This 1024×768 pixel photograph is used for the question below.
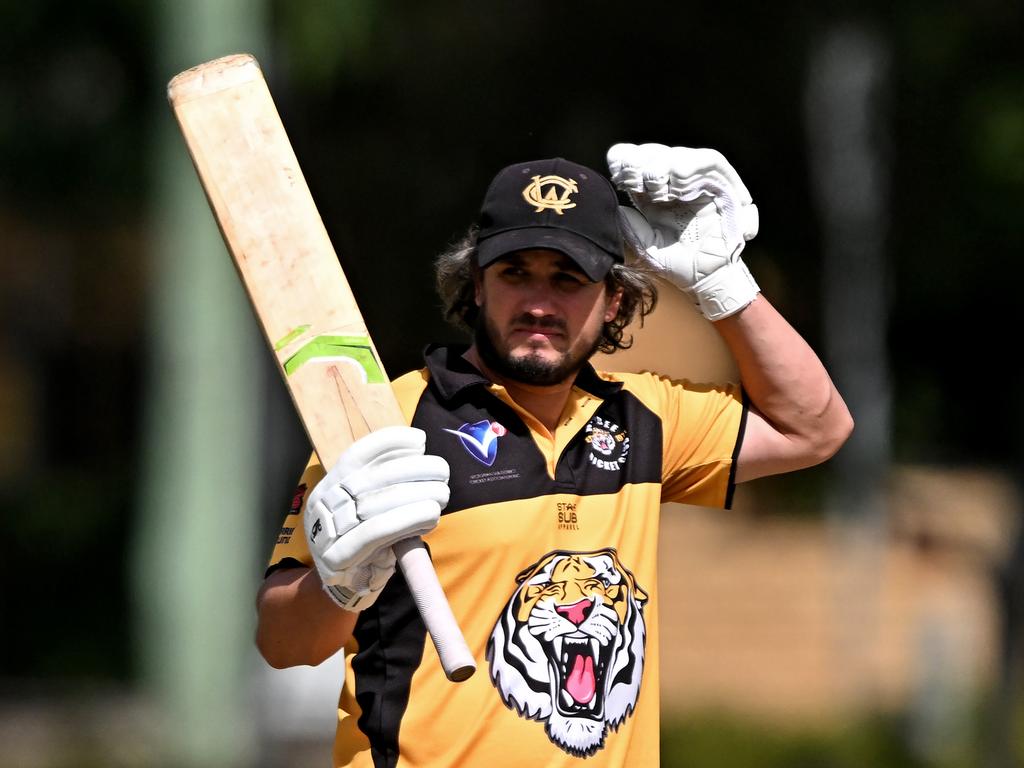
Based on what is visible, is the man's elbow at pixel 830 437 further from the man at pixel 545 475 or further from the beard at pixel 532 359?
the beard at pixel 532 359

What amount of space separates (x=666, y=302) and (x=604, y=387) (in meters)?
4.76

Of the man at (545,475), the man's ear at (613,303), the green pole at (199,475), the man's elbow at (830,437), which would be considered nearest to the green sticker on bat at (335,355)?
the man at (545,475)

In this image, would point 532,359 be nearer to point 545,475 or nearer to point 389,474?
point 545,475

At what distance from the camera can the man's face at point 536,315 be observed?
9.74 feet

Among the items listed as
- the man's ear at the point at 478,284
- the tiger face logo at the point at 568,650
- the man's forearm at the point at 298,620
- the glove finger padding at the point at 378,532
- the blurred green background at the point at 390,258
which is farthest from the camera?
the blurred green background at the point at 390,258

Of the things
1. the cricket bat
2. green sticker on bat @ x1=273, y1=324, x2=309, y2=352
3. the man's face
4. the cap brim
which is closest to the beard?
the man's face

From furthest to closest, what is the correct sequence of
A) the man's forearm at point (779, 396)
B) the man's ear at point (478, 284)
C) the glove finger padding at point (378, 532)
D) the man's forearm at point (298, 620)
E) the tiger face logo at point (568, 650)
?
the man's forearm at point (779, 396)
the man's ear at point (478, 284)
the tiger face logo at point (568, 650)
the man's forearm at point (298, 620)
the glove finger padding at point (378, 532)

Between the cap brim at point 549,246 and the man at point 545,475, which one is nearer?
the man at point 545,475

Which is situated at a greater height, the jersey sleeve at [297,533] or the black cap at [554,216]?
the black cap at [554,216]

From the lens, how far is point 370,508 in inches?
102

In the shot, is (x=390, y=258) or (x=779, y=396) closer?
(x=779, y=396)

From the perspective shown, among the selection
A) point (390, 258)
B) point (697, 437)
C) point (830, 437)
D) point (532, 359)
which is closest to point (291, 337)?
point (532, 359)

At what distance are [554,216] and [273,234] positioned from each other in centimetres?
47

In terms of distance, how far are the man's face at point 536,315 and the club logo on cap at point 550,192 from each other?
0.08m
